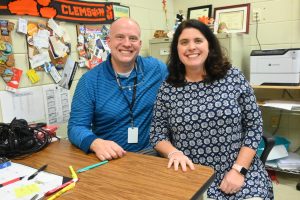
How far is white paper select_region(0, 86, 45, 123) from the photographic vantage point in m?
1.78

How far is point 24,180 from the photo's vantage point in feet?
3.44

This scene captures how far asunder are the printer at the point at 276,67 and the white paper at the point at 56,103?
169 centimetres

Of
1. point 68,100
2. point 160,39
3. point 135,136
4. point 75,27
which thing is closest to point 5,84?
point 68,100

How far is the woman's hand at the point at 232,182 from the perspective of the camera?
4.42 ft

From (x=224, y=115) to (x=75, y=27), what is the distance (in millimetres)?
1390

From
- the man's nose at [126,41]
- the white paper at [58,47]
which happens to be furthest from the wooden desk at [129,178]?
the white paper at [58,47]

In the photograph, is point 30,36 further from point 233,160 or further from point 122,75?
point 233,160

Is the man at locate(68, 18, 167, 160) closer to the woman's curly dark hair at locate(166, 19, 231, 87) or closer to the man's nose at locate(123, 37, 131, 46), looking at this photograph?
the man's nose at locate(123, 37, 131, 46)

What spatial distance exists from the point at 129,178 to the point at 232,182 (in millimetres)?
572

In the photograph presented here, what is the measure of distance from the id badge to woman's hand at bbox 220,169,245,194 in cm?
56

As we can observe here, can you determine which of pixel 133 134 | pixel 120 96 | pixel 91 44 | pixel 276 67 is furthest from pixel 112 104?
pixel 276 67

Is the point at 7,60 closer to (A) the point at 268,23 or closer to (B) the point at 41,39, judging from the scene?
(B) the point at 41,39

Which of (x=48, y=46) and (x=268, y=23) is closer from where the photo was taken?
(x=48, y=46)

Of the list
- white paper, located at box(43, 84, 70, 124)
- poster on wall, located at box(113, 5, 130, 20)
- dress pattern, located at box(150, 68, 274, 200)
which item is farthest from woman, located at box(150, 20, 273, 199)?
poster on wall, located at box(113, 5, 130, 20)
